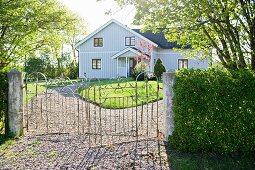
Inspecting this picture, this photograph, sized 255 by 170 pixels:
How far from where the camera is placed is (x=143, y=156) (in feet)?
20.1

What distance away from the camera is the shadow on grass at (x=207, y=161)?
583cm

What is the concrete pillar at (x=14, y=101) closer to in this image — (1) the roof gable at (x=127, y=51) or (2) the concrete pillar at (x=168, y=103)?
(2) the concrete pillar at (x=168, y=103)

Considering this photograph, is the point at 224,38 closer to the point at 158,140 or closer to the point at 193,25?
the point at 193,25

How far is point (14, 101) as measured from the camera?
25.4ft

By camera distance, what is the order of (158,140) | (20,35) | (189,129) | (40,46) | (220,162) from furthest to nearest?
(40,46), (20,35), (158,140), (189,129), (220,162)

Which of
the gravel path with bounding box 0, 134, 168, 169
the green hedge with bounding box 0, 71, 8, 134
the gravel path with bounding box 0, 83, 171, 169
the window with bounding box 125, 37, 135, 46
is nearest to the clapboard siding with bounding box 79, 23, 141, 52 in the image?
the window with bounding box 125, 37, 135, 46

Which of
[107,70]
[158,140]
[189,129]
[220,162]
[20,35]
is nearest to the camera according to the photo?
[220,162]

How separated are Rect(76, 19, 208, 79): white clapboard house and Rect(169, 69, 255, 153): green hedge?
26112 millimetres

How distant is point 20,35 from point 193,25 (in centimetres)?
584

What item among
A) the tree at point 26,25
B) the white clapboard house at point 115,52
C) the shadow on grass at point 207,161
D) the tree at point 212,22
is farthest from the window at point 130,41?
the shadow on grass at point 207,161

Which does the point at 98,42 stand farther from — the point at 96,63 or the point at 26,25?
the point at 26,25

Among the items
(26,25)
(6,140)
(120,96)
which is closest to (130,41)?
(120,96)

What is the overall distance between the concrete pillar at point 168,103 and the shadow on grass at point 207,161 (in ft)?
1.75

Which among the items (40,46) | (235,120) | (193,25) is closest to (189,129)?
(235,120)
